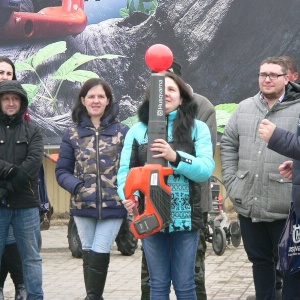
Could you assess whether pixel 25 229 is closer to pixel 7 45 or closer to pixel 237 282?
pixel 237 282

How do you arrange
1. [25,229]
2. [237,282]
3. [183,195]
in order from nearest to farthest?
[183,195] < [25,229] < [237,282]

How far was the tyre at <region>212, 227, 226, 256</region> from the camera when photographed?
10.7 metres

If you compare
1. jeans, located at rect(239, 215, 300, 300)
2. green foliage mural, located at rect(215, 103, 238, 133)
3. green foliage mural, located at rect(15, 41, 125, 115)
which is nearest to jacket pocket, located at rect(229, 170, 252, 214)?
jeans, located at rect(239, 215, 300, 300)

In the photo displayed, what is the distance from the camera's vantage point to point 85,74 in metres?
12.5

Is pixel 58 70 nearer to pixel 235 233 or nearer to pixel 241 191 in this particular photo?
pixel 235 233

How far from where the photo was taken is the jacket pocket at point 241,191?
22.4 feet

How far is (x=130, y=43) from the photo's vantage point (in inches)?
500

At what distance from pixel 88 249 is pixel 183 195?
4.87ft

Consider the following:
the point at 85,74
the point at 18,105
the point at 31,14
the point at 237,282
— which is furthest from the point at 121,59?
the point at 18,105

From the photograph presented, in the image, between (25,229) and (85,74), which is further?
(85,74)

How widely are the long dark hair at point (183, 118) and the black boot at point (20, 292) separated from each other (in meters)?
2.30

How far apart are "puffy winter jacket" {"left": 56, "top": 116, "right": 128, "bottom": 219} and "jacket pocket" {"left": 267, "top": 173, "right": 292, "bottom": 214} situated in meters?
1.16

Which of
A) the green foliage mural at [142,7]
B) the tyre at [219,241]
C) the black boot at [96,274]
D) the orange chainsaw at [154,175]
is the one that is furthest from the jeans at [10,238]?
the green foliage mural at [142,7]

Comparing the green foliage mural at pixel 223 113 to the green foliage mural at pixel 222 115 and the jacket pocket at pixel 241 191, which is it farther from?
the jacket pocket at pixel 241 191
